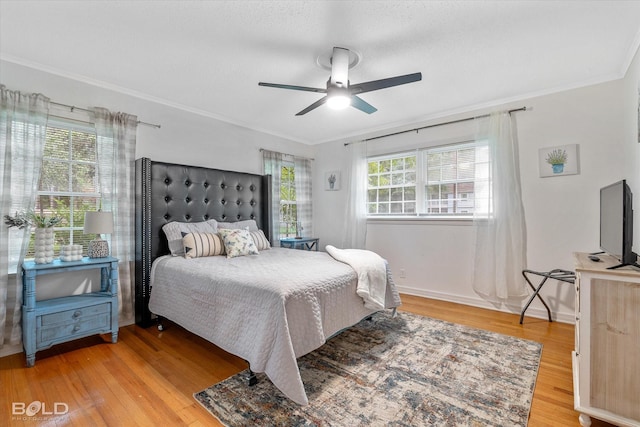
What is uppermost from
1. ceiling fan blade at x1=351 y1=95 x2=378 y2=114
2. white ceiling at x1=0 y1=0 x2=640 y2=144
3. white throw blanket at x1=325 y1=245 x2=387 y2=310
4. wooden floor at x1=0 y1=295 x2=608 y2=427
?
white ceiling at x1=0 y1=0 x2=640 y2=144

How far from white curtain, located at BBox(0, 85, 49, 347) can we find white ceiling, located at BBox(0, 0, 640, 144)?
42cm

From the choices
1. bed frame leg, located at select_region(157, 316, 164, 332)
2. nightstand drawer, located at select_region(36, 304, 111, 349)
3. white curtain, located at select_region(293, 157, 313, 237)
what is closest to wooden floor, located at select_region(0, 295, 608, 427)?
bed frame leg, located at select_region(157, 316, 164, 332)

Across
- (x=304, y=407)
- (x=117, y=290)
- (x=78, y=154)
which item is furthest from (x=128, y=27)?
(x=304, y=407)

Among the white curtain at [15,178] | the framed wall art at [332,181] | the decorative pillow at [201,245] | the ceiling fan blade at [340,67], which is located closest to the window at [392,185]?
the framed wall art at [332,181]

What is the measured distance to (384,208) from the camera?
4.33 metres

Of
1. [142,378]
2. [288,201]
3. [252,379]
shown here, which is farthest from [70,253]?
[288,201]

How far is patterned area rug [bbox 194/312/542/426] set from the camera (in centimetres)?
157

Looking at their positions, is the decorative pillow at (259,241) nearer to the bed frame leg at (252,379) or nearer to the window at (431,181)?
the bed frame leg at (252,379)

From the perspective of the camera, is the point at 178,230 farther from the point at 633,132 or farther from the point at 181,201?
the point at 633,132

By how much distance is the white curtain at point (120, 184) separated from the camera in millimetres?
2750

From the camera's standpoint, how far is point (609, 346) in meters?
1.49

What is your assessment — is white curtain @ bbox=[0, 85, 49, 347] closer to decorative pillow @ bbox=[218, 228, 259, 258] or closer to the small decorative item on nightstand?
the small decorative item on nightstand

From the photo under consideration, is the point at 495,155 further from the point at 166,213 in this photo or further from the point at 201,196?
the point at 166,213

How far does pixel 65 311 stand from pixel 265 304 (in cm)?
179
